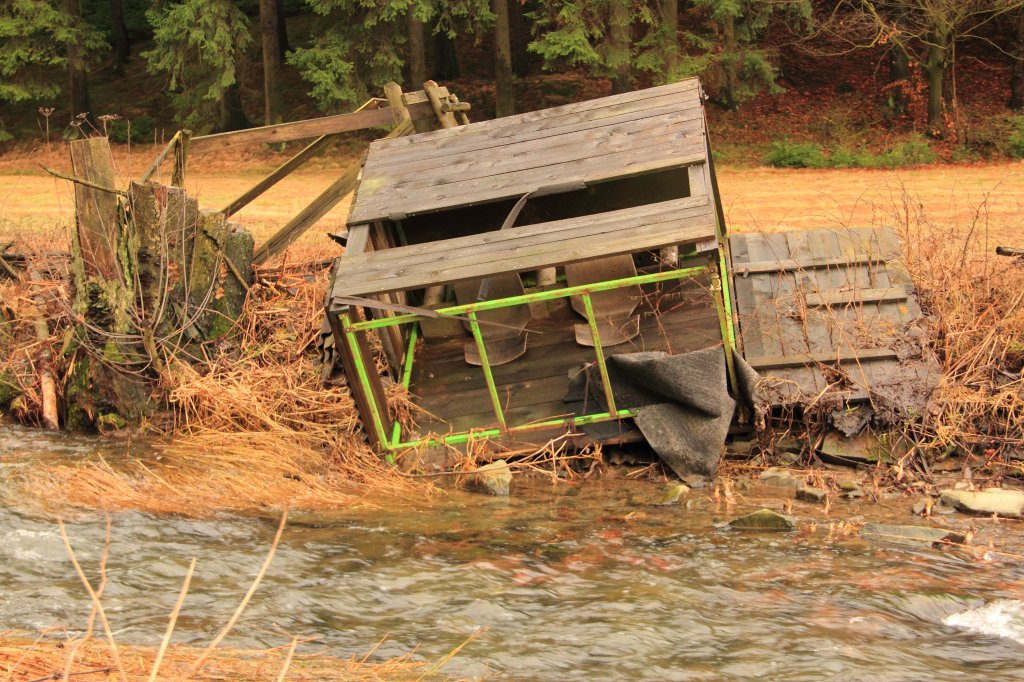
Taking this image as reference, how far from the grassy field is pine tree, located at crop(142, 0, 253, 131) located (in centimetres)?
146

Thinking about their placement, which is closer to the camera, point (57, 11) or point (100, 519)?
point (100, 519)

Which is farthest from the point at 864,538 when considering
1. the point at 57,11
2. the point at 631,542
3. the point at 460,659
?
the point at 57,11

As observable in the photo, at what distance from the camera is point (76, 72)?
96.8 feet

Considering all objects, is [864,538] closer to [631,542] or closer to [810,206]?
[631,542]

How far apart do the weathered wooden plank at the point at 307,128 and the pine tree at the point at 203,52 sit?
15330mm

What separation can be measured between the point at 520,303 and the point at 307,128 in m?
4.33

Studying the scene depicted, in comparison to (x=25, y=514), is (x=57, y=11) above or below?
above

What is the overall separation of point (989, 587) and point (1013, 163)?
1833 centimetres

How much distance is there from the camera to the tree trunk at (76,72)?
28.6m

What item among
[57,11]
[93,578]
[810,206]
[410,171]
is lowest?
[93,578]

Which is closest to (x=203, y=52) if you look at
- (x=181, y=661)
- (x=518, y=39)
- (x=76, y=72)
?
(x=76, y=72)

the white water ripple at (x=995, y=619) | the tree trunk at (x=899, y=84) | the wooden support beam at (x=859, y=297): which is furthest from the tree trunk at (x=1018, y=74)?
the white water ripple at (x=995, y=619)

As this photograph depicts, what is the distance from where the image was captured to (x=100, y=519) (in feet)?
22.6

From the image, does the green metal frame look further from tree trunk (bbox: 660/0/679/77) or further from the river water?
tree trunk (bbox: 660/0/679/77)
